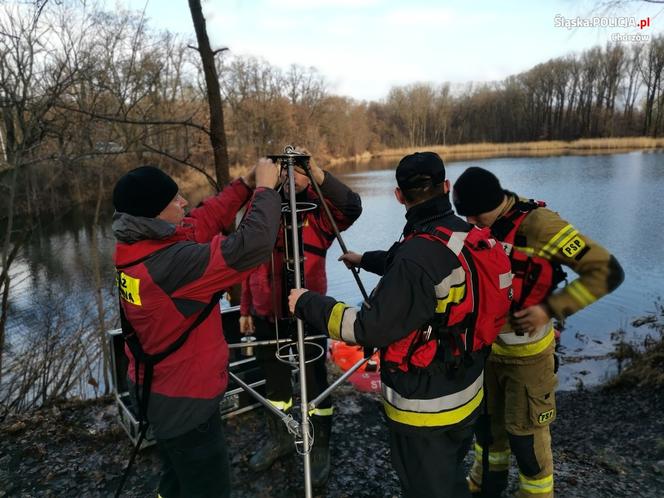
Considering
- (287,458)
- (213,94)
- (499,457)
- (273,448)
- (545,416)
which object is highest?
(213,94)

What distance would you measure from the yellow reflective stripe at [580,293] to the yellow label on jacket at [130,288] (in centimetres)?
217

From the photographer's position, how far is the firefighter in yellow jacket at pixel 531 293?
7.86 feet

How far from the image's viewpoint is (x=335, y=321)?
2.02 m

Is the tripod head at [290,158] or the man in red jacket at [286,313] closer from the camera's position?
the tripod head at [290,158]

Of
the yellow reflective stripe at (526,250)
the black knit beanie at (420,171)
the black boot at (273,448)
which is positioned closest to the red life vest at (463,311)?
the black knit beanie at (420,171)

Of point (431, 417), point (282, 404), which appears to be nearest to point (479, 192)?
point (431, 417)

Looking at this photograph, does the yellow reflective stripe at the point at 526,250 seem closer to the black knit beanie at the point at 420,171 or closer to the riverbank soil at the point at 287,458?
the black knit beanie at the point at 420,171

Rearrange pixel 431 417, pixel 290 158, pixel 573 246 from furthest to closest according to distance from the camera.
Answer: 1. pixel 573 246
2. pixel 290 158
3. pixel 431 417

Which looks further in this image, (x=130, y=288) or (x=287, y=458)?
(x=287, y=458)

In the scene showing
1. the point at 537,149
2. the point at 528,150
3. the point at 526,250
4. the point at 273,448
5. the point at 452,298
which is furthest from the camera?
the point at 537,149

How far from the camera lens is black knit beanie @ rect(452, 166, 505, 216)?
A: 251 cm

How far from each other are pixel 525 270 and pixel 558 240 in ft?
0.78

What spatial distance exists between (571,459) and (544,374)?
1559mm

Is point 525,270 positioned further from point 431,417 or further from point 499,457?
point 499,457
